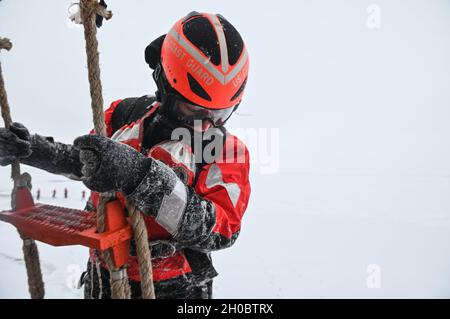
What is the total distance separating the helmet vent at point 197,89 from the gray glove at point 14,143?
92 centimetres

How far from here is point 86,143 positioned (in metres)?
1.09

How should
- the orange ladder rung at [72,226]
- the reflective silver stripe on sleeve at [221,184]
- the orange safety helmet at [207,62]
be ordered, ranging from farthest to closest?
the orange safety helmet at [207,62] < the reflective silver stripe on sleeve at [221,184] < the orange ladder rung at [72,226]

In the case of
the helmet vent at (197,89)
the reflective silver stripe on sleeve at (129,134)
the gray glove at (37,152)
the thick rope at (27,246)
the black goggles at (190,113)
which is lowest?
the thick rope at (27,246)

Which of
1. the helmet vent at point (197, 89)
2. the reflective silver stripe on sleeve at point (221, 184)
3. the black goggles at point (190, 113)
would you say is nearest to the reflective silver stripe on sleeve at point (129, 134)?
the black goggles at point (190, 113)

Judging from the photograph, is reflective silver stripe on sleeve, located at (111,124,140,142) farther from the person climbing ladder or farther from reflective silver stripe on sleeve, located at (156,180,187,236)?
reflective silver stripe on sleeve, located at (156,180,187,236)

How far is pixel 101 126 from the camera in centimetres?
117

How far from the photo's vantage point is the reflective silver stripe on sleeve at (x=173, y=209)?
128 centimetres

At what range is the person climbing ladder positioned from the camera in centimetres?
125

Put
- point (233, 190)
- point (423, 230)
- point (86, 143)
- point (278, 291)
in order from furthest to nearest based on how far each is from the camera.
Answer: point (423, 230)
point (278, 291)
point (233, 190)
point (86, 143)

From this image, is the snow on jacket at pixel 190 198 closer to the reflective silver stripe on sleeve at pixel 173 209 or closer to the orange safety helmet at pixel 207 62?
→ the reflective silver stripe on sleeve at pixel 173 209

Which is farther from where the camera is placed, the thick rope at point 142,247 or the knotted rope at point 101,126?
the thick rope at point 142,247
